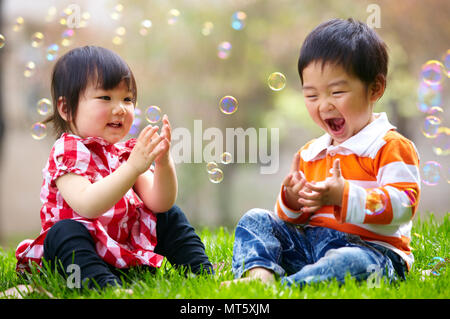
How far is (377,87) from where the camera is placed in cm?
221

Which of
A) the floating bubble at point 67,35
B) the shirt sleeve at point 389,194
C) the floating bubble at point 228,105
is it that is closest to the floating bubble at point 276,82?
the floating bubble at point 228,105

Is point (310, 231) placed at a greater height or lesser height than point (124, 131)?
lesser

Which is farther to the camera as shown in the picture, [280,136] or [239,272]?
[280,136]

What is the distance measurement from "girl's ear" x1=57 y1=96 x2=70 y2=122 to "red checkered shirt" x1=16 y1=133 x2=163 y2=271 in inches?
3.6

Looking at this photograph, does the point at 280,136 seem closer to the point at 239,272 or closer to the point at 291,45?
the point at 291,45

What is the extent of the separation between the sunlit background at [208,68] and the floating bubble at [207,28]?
0.09ft

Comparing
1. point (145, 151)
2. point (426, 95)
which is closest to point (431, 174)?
point (426, 95)

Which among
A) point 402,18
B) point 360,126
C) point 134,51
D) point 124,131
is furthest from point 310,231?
point 134,51

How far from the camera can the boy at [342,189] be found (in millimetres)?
1959

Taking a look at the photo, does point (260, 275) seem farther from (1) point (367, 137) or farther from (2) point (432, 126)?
(2) point (432, 126)

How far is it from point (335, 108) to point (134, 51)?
6954 mm

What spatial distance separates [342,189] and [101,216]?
0.98 meters

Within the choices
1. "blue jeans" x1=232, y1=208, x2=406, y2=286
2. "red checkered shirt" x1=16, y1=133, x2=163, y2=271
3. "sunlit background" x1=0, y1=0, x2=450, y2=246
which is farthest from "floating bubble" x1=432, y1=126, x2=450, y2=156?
"sunlit background" x1=0, y1=0, x2=450, y2=246

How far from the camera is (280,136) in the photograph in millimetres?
9398
